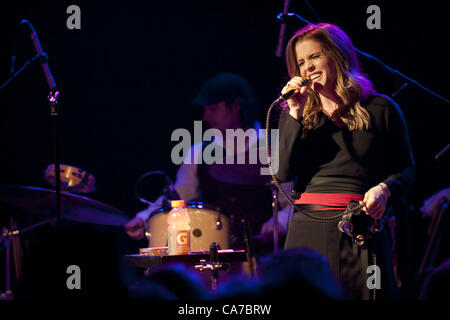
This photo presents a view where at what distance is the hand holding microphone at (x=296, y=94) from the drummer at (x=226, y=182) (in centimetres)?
157

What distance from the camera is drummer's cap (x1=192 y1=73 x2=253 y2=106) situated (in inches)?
160

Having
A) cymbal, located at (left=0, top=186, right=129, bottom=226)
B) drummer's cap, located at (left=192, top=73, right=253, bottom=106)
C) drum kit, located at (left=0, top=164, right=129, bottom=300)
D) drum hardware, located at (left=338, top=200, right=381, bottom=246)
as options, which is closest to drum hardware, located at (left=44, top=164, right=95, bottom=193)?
drum kit, located at (left=0, top=164, right=129, bottom=300)

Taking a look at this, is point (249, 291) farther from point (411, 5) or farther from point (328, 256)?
point (411, 5)

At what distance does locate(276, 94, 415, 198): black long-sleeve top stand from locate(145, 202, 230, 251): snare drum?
1300 mm

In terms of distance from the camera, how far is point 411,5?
3.89m

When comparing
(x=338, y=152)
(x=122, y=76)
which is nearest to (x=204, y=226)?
(x=338, y=152)

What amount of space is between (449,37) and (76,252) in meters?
3.78

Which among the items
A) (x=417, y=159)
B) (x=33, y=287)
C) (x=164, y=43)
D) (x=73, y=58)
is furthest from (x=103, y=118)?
(x=33, y=287)

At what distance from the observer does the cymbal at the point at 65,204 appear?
3.26m
